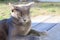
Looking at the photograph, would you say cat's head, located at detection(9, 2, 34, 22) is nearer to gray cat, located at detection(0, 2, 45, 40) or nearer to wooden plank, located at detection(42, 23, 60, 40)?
gray cat, located at detection(0, 2, 45, 40)

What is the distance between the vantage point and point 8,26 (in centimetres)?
169

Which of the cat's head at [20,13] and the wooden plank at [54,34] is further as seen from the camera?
the wooden plank at [54,34]

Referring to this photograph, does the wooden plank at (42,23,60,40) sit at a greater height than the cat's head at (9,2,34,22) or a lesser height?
lesser


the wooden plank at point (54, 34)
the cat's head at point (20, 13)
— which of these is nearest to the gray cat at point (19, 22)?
the cat's head at point (20, 13)

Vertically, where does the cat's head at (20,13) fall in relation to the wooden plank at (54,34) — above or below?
above

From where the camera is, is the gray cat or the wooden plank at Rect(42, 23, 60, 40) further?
the wooden plank at Rect(42, 23, 60, 40)

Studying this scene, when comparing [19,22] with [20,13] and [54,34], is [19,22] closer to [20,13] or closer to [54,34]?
[20,13]

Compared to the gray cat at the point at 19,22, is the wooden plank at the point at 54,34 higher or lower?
lower

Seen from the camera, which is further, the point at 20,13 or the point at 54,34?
the point at 54,34

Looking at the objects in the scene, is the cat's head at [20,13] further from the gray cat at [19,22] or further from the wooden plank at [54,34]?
the wooden plank at [54,34]

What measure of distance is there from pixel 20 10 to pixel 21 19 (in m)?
0.09

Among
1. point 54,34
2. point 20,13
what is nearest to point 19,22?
point 20,13

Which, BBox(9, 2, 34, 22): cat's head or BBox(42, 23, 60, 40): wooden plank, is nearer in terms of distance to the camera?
BBox(9, 2, 34, 22): cat's head

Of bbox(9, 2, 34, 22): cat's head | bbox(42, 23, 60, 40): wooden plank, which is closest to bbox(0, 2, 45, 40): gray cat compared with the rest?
bbox(9, 2, 34, 22): cat's head
